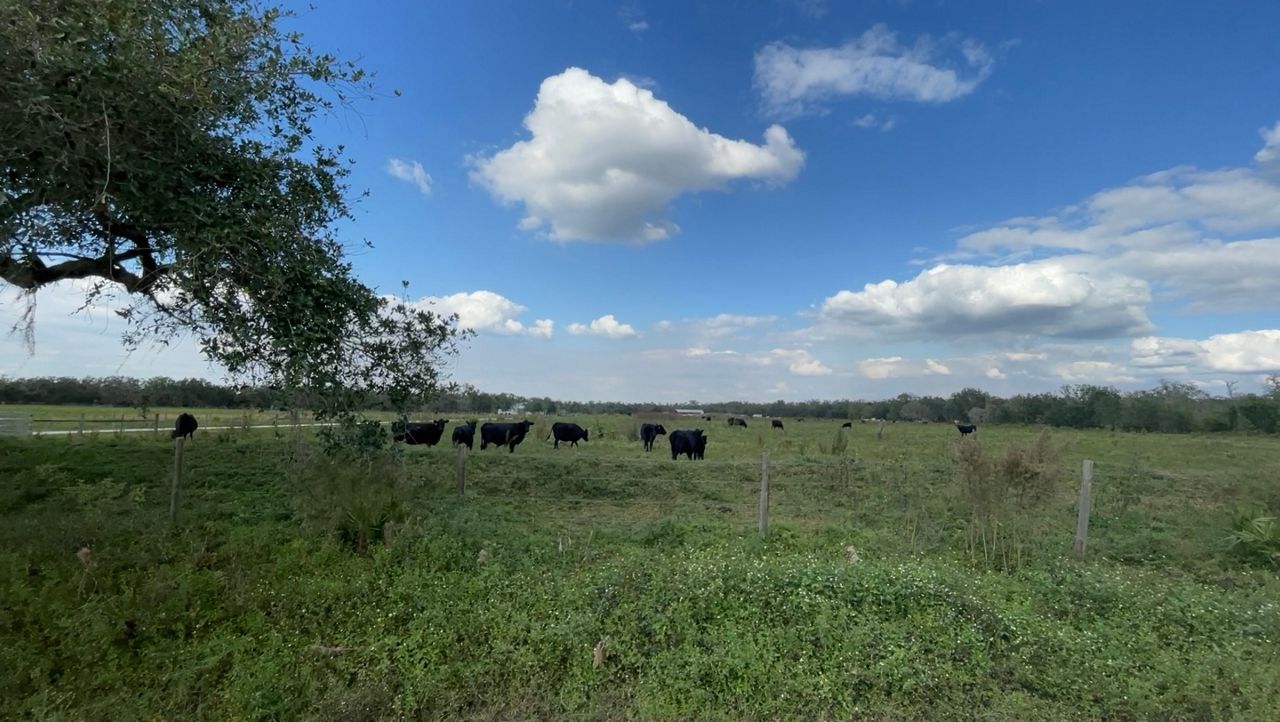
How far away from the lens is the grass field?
443 cm

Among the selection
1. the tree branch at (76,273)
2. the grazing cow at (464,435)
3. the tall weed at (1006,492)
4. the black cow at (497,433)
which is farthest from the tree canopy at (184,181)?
the black cow at (497,433)

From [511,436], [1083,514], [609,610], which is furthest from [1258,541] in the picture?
[511,436]

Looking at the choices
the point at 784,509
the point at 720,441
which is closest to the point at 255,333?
the point at 784,509

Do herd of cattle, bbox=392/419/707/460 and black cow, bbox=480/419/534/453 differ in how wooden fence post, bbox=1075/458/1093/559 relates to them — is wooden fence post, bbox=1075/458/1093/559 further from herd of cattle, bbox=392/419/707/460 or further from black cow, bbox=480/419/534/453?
black cow, bbox=480/419/534/453

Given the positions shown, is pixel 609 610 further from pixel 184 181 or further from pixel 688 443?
pixel 688 443

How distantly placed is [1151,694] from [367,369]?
892 cm

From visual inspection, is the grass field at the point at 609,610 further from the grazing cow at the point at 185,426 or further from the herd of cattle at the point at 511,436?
the herd of cattle at the point at 511,436

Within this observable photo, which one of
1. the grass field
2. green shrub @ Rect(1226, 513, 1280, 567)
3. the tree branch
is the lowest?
the grass field

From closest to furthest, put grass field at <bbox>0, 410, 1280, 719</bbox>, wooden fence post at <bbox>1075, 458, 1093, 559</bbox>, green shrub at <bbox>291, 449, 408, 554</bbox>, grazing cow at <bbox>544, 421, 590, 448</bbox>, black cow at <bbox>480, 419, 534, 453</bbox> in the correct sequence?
grass field at <bbox>0, 410, 1280, 719</bbox>, green shrub at <bbox>291, 449, 408, 554</bbox>, wooden fence post at <bbox>1075, 458, 1093, 559</bbox>, black cow at <bbox>480, 419, 534, 453</bbox>, grazing cow at <bbox>544, 421, 590, 448</bbox>

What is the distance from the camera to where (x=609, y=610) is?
5.42 meters

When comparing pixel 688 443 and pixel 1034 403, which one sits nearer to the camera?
pixel 688 443

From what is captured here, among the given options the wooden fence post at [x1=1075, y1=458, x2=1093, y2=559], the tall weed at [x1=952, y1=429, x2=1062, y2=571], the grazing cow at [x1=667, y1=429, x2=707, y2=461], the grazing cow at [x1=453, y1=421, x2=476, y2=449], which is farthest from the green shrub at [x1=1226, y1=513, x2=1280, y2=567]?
the grazing cow at [x1=453, y1=421, x2=476, y2=449]

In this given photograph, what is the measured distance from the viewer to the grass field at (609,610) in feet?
14.5

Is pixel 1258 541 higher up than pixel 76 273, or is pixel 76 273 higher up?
pixel 76 273
